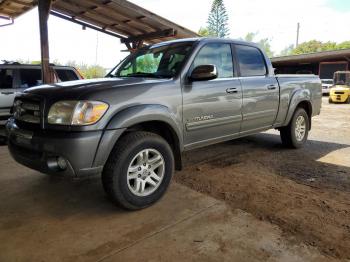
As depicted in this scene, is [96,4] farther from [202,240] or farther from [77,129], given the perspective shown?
[202,240]

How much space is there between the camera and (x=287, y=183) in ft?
13.1

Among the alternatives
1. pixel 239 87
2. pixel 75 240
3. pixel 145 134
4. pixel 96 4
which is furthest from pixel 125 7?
pixel 75 240

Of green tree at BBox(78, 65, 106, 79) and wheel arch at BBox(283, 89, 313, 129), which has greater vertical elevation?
green tree at BBox(78, 65, 106, 79)

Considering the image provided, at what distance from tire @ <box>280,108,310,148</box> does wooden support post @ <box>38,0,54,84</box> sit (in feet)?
18.3

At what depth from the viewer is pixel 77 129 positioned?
9.27 ft

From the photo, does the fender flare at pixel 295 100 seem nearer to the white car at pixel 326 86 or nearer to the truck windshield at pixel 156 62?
the truck windshield at pixel 156 62

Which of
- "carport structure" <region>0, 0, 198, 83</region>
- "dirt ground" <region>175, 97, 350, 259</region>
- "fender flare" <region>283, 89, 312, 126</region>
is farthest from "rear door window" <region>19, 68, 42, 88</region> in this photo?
"fender flare" <region>283, 89, 312, 126</region>

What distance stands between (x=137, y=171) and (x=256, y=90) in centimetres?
236

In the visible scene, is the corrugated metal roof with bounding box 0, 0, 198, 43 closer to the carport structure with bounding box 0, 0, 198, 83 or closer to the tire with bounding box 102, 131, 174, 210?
the carport structure with bounding box 0, 0, 198, 83

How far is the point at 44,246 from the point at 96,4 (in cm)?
773

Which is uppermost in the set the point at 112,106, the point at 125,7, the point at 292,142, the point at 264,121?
the point at 125,7

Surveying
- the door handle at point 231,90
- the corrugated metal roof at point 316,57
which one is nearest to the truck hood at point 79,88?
the door handle at point 231,90

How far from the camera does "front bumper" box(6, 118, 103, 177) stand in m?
2.78

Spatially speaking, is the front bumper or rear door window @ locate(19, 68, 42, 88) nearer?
the front bumper
